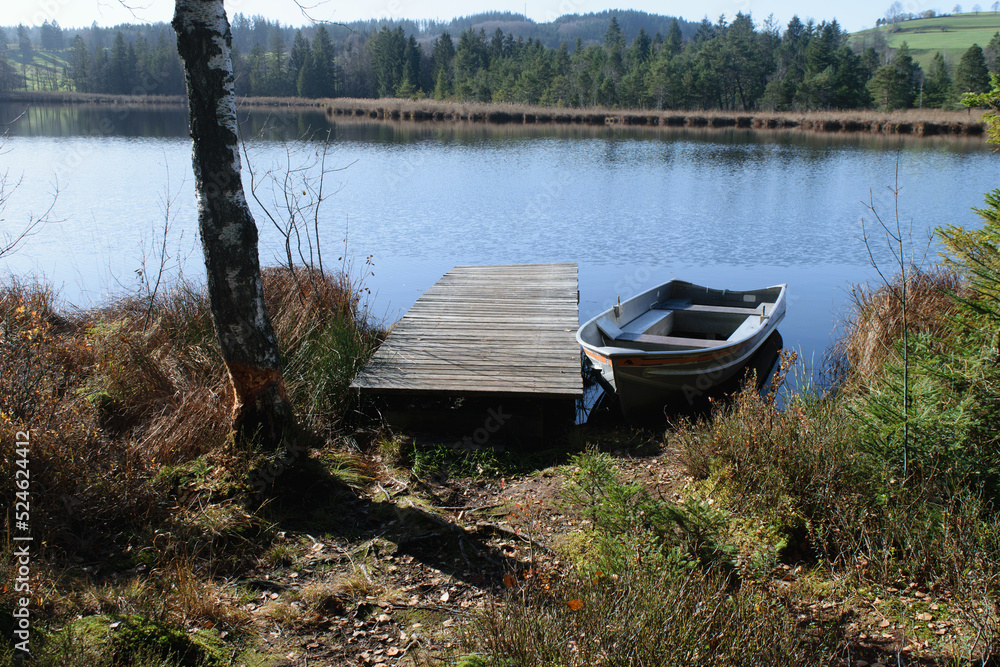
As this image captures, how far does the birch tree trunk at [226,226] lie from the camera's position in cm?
379

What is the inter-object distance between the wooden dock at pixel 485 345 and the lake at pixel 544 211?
5.81 feet

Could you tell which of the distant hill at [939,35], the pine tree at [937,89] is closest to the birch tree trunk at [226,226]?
the pine tree at [937,89]

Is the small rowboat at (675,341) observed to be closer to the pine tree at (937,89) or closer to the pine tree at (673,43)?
the pine tree at (937,89)

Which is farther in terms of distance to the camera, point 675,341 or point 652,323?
point 652,323

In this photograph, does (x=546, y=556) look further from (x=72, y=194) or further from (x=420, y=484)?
(x=72, y=194)

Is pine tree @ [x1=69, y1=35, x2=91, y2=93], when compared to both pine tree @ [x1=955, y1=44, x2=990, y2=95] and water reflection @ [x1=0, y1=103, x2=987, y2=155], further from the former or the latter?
pine tree @ [x1=955, y1=44, x2=990, y2=95]

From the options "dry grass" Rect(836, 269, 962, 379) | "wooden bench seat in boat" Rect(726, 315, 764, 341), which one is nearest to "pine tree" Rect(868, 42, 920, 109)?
"dry grass" Rect(836, 269, 962, 379)

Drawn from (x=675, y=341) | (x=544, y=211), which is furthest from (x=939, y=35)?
(x=675, y=341)

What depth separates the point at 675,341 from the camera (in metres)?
7.96

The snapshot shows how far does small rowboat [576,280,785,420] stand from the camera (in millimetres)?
7102

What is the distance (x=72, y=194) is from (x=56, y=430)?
49.8 feet

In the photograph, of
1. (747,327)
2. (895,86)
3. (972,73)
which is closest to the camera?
(747,327)

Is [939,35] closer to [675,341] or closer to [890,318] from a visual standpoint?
[890,318]

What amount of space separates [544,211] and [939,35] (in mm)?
121591
